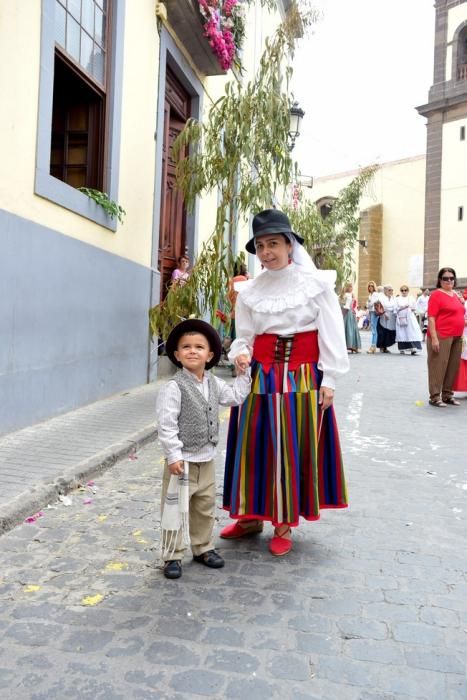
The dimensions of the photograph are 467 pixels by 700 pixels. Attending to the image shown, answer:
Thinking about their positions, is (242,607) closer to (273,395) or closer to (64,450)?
(273,395)

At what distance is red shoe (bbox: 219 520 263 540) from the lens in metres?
3.69

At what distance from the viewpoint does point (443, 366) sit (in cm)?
877

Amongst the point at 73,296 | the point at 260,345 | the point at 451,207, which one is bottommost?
the point at 260,345

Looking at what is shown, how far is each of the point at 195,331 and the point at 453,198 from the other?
35654mm

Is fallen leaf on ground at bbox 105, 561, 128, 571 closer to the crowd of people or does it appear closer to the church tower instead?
the crowd of people

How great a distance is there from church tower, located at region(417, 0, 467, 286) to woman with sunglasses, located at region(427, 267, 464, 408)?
1101 inches

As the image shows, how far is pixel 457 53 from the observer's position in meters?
35.0

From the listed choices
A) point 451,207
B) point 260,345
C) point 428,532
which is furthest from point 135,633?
point 451,207

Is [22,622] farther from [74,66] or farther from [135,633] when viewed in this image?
[74,66]

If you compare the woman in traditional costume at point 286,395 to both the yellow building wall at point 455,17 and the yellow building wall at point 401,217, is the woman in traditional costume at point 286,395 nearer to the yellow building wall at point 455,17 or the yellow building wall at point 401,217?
the yellow building wall at point 455,17

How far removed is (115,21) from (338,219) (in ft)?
38.3

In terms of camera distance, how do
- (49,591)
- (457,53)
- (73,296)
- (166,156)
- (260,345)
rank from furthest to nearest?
(457,53), (166,156), (73,296), (260,345), (49,591)

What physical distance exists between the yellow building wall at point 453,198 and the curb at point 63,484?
32726mm

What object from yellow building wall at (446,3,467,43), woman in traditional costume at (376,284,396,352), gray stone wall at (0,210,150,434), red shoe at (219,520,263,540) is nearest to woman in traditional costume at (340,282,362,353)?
woman in traditional costume at (376,284,396,352)
